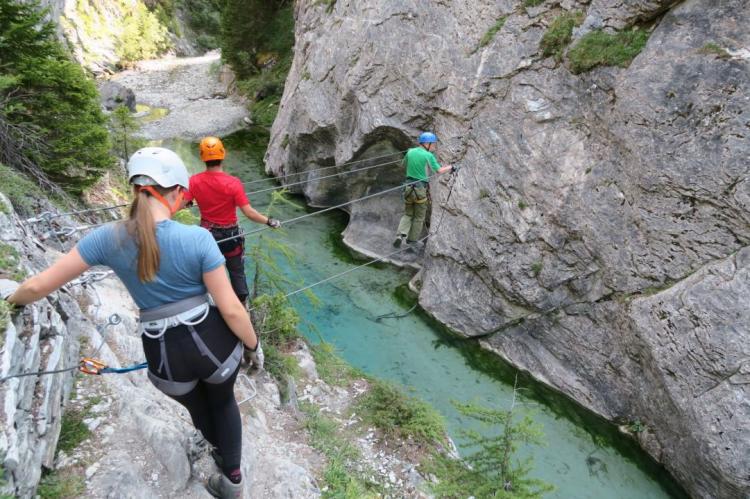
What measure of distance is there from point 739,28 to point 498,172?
3675mm

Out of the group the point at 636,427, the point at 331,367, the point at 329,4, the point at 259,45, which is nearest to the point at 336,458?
the point at 331,367

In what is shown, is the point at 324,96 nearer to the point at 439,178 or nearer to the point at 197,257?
the point at 439,178

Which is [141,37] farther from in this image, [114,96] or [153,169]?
[153,169]

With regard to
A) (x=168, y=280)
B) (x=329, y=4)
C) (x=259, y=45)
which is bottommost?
(x=259, y=45)

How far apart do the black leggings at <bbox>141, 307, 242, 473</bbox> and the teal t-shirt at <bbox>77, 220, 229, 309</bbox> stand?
0.73ft

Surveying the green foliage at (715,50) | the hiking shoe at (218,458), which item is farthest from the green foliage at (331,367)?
the green foliage at (715,50)

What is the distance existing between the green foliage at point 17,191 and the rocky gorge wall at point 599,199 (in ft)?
21.7

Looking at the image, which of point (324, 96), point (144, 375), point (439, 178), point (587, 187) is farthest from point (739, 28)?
point (324, 96)

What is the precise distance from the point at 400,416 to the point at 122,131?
9812 mm

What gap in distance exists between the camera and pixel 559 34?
7504 millimetres

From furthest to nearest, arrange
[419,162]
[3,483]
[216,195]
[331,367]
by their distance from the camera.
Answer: [419,162], [331,367], [216,195], [3,483]

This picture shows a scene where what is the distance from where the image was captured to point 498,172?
8.32m

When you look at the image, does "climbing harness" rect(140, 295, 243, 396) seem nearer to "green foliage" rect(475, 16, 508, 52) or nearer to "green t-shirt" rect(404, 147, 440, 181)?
"green t-shirt" rect(404, 147, 440, 181)

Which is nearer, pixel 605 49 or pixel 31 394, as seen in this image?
pixel 31 394
